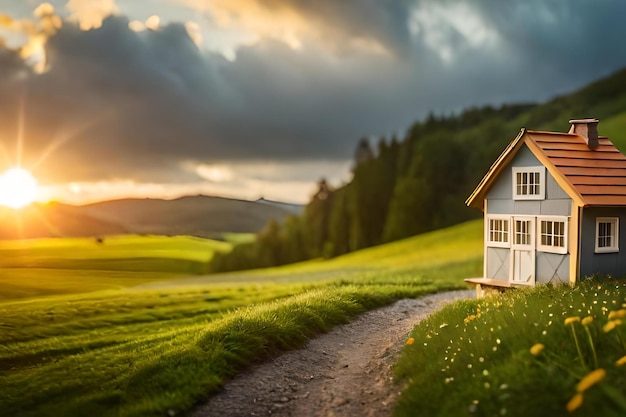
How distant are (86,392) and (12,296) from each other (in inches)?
366

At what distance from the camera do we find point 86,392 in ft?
39.9

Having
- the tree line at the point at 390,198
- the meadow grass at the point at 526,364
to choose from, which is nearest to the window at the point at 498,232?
the meadow grass at the point at 526,364

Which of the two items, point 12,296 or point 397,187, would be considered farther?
point 397,187

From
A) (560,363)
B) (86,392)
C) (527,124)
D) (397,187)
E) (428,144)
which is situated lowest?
(86,392)

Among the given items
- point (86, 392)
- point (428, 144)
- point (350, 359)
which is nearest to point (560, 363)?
point (350, 359)

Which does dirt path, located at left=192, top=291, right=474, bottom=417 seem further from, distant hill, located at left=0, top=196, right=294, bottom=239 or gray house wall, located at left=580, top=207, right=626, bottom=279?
distant hill, located at left=0, top=196, right=294, bottom=239

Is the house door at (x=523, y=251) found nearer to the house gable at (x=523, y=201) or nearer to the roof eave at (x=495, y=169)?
the house gable at (x=523, y=201)

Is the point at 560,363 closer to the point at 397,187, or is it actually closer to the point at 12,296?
the point at 12,296

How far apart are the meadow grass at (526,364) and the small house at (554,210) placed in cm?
373

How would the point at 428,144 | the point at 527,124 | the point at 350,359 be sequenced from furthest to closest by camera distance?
the point at 527,124, the point at 428,144, the point at 350,359

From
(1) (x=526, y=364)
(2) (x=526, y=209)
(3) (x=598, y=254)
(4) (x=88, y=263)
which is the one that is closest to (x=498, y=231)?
(2) (x=526, y=209)

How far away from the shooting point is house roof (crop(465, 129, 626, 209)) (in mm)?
16641

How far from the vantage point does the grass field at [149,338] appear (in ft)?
37.8

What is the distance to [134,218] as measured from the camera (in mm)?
25859
